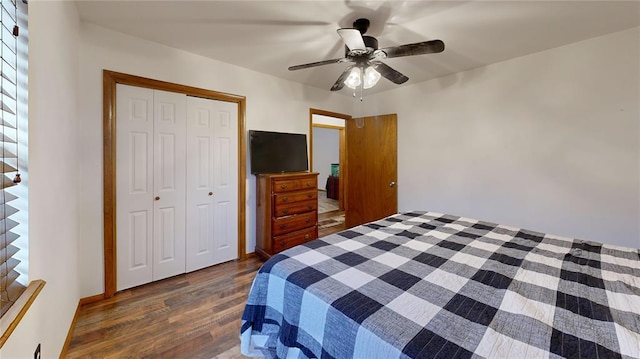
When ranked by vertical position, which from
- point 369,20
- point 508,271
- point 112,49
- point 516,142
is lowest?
point 508,271

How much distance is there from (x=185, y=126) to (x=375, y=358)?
2641 millimetres

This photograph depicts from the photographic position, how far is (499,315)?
0.82m

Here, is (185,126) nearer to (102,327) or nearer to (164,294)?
(164,294)

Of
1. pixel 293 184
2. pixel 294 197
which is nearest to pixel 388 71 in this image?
pixel 293 184

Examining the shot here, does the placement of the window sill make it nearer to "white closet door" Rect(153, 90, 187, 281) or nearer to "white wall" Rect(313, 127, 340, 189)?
"white closet door" Rect(153, 90, 187, 281)

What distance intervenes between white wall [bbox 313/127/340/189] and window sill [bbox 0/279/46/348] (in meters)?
7.51

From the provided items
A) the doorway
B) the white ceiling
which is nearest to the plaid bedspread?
the white ceiling

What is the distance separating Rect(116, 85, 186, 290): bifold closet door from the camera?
7.27 ft

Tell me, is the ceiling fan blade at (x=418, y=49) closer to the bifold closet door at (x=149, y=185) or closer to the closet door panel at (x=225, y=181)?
the closet door panel at (x=225, y=181)

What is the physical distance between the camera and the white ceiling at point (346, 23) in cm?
176

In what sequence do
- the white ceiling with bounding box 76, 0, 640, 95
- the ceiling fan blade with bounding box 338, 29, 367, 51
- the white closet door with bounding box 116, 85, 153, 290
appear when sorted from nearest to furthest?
the ceiling fan blade with bounding box 338, 29, 367, 51 → the white ceiling with bounding box 76, 0, 640, 95 → the white closet door with bounding box 116, 85, 153, 290

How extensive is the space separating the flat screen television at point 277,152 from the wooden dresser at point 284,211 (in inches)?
7.8

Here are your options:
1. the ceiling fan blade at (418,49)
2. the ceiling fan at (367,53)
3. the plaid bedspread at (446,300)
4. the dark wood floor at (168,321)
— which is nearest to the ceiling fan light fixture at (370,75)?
the ceiling fan at (367,53)

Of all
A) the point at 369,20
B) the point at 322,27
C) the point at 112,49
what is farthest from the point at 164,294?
the point at 369,20
